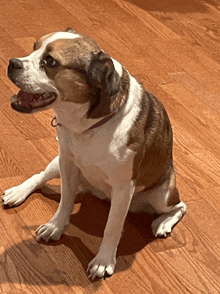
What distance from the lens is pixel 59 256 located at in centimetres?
218

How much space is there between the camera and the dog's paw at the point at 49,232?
7.30 feet

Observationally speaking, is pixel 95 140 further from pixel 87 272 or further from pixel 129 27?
pixel 129 27

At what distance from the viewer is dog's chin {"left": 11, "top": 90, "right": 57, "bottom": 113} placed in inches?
70.7

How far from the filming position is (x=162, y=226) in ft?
7.73

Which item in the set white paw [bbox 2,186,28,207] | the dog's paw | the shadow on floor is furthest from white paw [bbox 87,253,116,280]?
the shadow on floor

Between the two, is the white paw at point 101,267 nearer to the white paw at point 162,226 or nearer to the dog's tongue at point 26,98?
the white paw at point 162,226

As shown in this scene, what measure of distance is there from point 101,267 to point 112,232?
145 millimetres

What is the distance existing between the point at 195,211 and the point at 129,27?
1.98 meters

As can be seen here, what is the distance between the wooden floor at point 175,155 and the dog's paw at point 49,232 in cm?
3

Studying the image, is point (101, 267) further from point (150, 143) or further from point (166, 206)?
point (150, 143)

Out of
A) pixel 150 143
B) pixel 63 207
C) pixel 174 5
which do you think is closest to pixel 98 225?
pixel 63 207

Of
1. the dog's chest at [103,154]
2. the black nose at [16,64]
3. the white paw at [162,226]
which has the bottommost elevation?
the white paw at [162,226]

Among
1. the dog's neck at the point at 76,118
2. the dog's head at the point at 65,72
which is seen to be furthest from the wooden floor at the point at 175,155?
the dog's head at the point at 65,72

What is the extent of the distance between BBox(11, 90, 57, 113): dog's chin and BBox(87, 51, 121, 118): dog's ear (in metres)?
0.14
